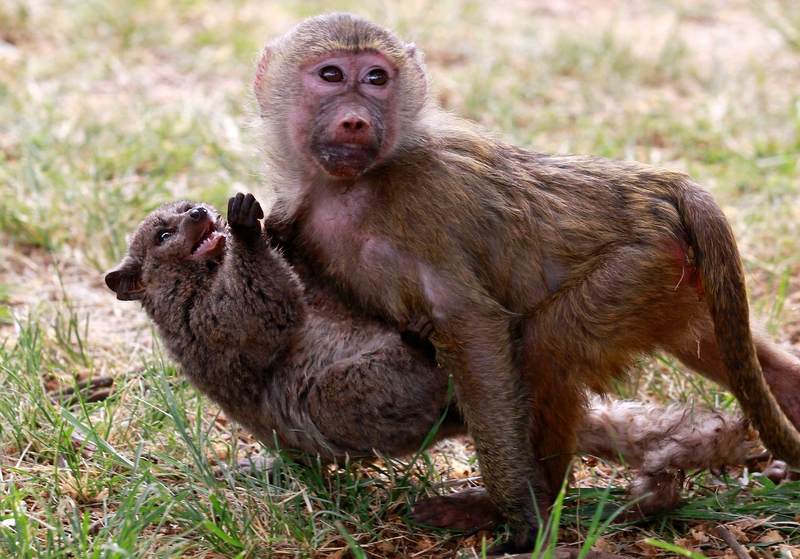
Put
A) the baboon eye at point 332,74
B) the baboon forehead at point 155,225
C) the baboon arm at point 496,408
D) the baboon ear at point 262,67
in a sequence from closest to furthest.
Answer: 1. the baboon arm at point 496,408
2. the baboon eye at point 332,74
3. the baboon forehead at point 155,225
4. the baboon ear at point 262,67

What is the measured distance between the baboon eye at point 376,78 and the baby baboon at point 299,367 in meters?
0.69

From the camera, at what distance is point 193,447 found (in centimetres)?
344

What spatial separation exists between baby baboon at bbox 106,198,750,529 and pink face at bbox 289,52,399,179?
0.38 m

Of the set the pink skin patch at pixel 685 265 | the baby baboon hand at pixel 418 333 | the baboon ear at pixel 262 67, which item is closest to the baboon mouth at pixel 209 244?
the baboon ear at pixel 262 67

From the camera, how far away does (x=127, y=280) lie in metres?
3.87

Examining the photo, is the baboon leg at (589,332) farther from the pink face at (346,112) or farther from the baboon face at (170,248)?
the baboon face at (170,248)

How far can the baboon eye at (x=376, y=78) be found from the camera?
3.70 meters

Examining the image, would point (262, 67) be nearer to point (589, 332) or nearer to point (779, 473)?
point (589, 332)

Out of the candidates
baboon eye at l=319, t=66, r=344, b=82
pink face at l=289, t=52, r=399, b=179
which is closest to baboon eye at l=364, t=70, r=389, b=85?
pink face at l=289, t=52, r=399, b=179

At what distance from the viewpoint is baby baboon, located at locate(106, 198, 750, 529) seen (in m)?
3.47

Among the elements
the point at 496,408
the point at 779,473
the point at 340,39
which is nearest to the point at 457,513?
the point at 496,408

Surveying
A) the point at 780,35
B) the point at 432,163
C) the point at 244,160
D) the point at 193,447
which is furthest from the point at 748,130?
the point at 193,447

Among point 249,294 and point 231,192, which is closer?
point 249,294

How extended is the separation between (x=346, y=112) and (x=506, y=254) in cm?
82
